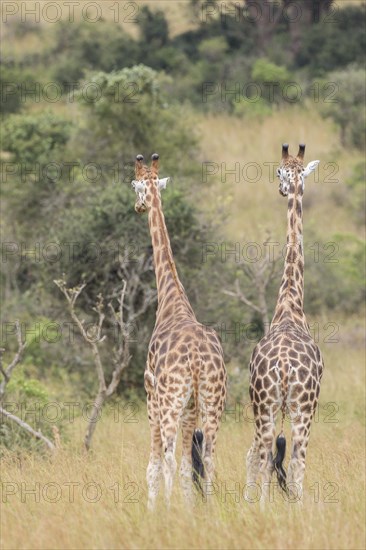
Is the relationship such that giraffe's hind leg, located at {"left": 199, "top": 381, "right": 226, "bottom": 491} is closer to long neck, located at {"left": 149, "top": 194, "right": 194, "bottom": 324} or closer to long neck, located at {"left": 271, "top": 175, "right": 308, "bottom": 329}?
long neck, located at {"left": 149, "top": 194, "right": 194, "bottom": 324}

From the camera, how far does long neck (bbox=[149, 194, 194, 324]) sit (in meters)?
9.27

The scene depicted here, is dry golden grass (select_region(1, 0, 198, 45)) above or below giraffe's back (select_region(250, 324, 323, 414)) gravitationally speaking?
above

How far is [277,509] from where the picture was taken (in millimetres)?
7695

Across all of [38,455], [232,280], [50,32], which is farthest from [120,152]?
[50,32]

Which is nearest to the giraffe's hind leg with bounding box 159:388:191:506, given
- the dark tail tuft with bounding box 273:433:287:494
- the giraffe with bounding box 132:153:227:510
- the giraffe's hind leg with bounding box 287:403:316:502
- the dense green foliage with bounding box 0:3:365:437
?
the giraffe with bounding box 132:153:227:510

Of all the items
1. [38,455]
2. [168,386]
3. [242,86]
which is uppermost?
[242,86]

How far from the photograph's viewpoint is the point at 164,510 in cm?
778

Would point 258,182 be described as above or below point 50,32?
below

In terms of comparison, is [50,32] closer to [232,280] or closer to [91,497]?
[232,280]

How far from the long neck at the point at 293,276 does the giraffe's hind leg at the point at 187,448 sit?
3.52ft

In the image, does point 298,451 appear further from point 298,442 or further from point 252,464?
point 252,464

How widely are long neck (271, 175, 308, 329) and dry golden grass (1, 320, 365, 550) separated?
1.21 m

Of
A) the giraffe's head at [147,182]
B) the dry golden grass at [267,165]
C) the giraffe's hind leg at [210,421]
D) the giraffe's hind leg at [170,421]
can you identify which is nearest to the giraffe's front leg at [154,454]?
the giraffe's hind leg at [170,421]

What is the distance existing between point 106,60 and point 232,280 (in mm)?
18618
